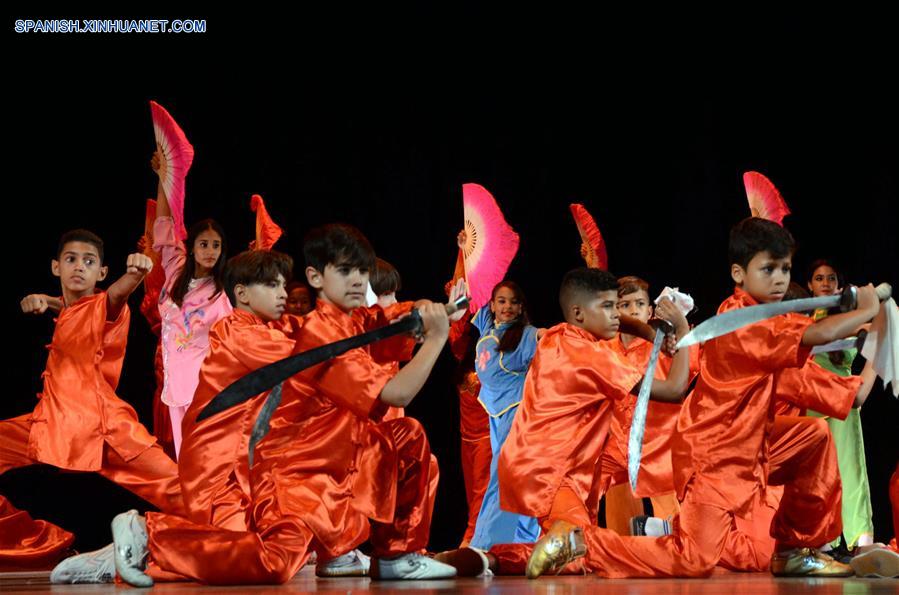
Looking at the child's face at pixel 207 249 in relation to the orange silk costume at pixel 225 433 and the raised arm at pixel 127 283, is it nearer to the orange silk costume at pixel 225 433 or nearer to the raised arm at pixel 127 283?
→ the raised arm at pixel 127 283

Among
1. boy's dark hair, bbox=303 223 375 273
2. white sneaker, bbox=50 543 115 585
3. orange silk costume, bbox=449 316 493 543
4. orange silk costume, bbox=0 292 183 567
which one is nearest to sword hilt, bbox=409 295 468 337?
boy's dark hair, bbox=303 223 375 273

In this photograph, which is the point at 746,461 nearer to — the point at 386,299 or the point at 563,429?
the point at 563,429

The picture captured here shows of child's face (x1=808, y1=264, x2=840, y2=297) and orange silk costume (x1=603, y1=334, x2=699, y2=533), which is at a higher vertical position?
child's face (x1=808, y1=264, x2=840, y2=297)

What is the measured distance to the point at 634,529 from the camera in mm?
4543

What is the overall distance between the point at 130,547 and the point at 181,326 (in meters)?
1.94

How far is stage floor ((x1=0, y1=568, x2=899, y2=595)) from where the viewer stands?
2.60 meters

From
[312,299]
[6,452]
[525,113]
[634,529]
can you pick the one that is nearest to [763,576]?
[634,529]

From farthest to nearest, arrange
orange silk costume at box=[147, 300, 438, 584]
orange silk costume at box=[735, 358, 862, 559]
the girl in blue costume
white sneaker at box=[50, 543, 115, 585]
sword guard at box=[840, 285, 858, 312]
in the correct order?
the girl in blue costume < orange silk costume at box=[735, 358, 862, 559] < white sneaker at box=[50, 543, 115, 585] < sword guard at box=[840, 285, 858, 312] < orange silk costume at box=[147, 300, 438, 584]

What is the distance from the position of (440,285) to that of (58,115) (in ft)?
6.65

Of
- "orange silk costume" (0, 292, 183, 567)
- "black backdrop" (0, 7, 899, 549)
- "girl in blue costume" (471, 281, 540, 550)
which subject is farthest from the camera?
"black backdrop" (0, 7, 899, 549)

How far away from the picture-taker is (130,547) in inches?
116

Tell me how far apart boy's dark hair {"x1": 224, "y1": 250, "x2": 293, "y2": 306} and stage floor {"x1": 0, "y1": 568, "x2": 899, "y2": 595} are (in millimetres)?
924

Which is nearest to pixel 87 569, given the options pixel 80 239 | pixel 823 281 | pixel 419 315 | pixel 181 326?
pixel 419 315

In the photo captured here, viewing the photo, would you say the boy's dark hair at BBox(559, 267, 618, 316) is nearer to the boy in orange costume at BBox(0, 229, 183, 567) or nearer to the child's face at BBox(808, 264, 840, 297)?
the boy in orange costume at BBox(0, 229, 183, 567)
